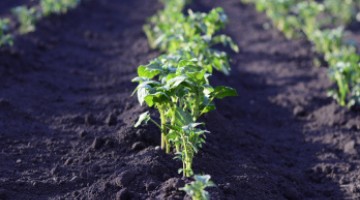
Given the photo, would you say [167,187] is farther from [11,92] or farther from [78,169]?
[11,92]

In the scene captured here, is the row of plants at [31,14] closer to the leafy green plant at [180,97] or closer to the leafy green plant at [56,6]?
the leafy green plant at [56,6]

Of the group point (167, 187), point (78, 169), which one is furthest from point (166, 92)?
point (78, 169)

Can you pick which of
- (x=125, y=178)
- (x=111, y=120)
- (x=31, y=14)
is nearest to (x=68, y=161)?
(x=125, y=178)

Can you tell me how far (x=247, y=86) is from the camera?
7832 mm

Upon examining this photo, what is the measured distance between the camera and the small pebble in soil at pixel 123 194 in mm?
3855

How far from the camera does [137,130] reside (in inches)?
193

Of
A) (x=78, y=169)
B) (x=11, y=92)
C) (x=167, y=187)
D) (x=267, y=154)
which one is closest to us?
(x=167, y=187)

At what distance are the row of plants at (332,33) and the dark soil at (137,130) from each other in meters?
0.25

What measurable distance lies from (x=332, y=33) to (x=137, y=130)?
432 cm

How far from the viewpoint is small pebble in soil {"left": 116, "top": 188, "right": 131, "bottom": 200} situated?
12.6 ft

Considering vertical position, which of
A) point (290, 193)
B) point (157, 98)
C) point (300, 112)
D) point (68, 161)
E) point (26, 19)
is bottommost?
point (290, 193)

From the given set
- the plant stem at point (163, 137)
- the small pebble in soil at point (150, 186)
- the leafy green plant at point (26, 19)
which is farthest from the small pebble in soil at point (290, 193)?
the leafy green plant at point (26, 19)

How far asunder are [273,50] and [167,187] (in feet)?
19.3

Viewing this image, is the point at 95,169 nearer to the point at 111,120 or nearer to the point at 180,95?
the point at 180,95
